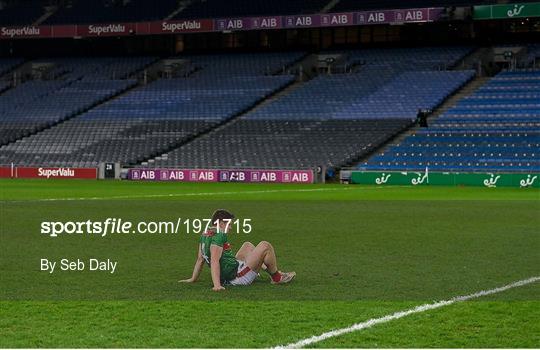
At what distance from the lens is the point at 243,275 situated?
13.3 m

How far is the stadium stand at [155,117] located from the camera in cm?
6406

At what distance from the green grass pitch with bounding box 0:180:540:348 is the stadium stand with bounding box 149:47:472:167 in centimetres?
2978

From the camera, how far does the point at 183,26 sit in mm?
75375

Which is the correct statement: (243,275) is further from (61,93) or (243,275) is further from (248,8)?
(61,93)

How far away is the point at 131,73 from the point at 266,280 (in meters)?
67.6

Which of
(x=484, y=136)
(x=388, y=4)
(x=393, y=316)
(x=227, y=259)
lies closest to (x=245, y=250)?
(x=227, y=259)

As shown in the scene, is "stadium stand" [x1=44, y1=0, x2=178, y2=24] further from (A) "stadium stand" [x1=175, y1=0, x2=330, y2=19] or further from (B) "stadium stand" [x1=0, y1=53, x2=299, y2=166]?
(B) "stadium stand" [x1=0, y1=53, x2=299, y2=166]

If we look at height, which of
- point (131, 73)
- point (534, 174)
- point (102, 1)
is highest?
point (102, 1)

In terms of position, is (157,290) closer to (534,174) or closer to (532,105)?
(534,174)

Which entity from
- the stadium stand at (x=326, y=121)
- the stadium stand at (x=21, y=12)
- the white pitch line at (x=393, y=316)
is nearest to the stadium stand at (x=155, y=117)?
the stadium stand at (x=326, y=121)

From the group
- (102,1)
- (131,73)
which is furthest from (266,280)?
(102,1)

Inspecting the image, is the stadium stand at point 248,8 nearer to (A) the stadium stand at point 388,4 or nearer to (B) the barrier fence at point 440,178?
(A) the stadium stand at point 388,4

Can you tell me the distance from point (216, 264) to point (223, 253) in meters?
0.18

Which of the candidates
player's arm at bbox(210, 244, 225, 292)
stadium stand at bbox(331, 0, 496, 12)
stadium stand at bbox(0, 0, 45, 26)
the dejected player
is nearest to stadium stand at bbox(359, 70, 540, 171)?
stadium stand at bbox(331, 0, 496, 12)
